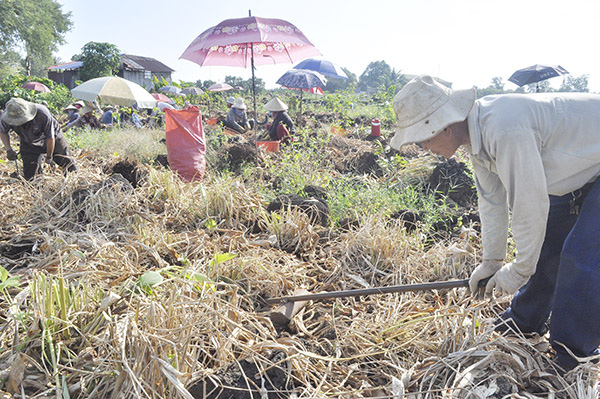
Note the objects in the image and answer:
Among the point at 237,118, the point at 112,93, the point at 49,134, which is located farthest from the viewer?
the point at 237,118

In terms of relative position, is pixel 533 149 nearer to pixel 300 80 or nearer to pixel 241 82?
pixel 300 80

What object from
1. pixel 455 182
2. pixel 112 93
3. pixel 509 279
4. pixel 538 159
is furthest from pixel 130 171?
pixel 112 93

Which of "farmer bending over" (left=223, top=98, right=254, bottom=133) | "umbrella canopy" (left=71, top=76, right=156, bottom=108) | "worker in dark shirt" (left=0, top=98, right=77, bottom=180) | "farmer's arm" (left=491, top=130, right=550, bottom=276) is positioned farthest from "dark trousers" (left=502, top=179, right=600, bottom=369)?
"umbrella canopy" (left=71, top=76, right=156, bottom=108)

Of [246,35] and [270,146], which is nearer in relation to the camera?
[246,35]

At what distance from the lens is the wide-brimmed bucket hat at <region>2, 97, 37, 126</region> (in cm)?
440

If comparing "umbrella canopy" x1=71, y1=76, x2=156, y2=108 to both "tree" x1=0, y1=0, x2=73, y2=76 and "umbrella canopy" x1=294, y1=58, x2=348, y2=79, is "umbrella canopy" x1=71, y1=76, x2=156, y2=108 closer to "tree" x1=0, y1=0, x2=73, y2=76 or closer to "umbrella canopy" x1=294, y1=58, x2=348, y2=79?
"umbrella canopy" x1=294, y1=58, x2=348, y2=79

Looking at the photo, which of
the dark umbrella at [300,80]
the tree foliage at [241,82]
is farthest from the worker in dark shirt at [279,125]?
the tree foliage at [241,82]

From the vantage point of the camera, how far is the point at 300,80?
34.5 ft

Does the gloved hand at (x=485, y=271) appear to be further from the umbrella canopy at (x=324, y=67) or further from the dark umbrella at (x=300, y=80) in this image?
the umbrella canopy at (x=324, y=67)

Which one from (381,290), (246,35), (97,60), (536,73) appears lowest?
(381,290)

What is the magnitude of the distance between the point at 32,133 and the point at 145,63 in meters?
34.8

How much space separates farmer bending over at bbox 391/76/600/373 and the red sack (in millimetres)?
3709

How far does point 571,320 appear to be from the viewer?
1.68 m

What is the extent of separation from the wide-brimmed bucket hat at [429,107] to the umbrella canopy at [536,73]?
13.3m
